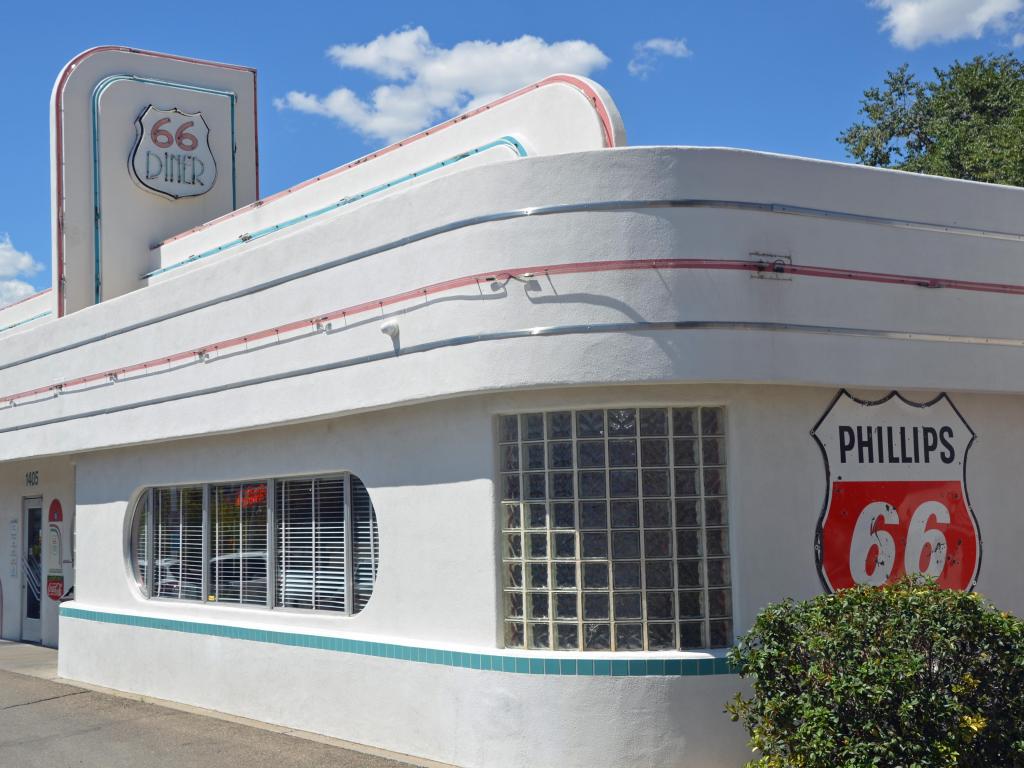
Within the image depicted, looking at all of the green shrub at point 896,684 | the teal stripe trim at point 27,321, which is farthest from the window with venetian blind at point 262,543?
the teal stripe trim at point 27,321

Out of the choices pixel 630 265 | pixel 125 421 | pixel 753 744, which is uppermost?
pixel 630 265

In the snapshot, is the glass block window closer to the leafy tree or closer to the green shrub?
the green shrub

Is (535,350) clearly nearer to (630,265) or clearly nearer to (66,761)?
(630,265)

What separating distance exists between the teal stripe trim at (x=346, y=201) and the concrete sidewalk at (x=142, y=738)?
5.63 meters

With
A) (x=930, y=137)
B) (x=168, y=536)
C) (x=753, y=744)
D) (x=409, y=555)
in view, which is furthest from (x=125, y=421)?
(x=930, y=137)

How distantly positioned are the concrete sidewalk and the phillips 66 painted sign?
7194mm

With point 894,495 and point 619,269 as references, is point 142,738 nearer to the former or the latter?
point 619,269

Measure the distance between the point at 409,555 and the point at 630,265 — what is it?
3.30 metres

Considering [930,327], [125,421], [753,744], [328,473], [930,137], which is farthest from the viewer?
[930,137]

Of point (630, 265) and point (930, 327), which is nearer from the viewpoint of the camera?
point (630, 265)

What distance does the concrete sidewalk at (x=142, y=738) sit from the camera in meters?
10.2

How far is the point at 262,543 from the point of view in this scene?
41.3ft

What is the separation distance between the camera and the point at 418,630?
33.3 feet

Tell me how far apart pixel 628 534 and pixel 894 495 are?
98.5 inches
